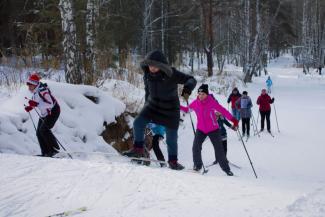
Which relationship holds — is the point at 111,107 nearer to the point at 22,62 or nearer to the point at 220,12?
the point at 22,62

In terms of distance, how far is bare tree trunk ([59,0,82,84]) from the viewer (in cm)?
1073

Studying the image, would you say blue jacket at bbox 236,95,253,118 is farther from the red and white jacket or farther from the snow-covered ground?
the snow-covered ground

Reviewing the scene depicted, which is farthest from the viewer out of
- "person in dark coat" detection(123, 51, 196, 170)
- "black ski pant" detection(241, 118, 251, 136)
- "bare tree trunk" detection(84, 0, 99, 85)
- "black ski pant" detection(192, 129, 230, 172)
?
"black ski pant" detection(241, 118, 251, 136)

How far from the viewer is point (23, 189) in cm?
475

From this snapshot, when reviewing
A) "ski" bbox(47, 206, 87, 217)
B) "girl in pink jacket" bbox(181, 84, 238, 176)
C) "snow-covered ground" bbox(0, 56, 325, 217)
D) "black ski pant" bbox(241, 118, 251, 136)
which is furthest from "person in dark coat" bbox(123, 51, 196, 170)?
"black ski pant" bbox(241, 118, 251, 136)

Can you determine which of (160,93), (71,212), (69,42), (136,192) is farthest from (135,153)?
(69,42)

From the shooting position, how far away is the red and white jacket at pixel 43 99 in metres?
7.64

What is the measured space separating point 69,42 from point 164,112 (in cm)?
568

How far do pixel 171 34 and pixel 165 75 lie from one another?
2921cm

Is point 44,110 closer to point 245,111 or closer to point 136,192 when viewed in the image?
point 136,192

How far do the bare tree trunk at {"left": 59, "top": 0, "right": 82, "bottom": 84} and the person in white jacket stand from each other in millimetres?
3299

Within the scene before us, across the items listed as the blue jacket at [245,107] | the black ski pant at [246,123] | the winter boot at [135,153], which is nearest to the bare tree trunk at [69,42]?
the winter boot at [135,153]

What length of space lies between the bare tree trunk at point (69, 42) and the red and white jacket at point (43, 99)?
3369 mm

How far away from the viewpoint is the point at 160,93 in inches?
232
